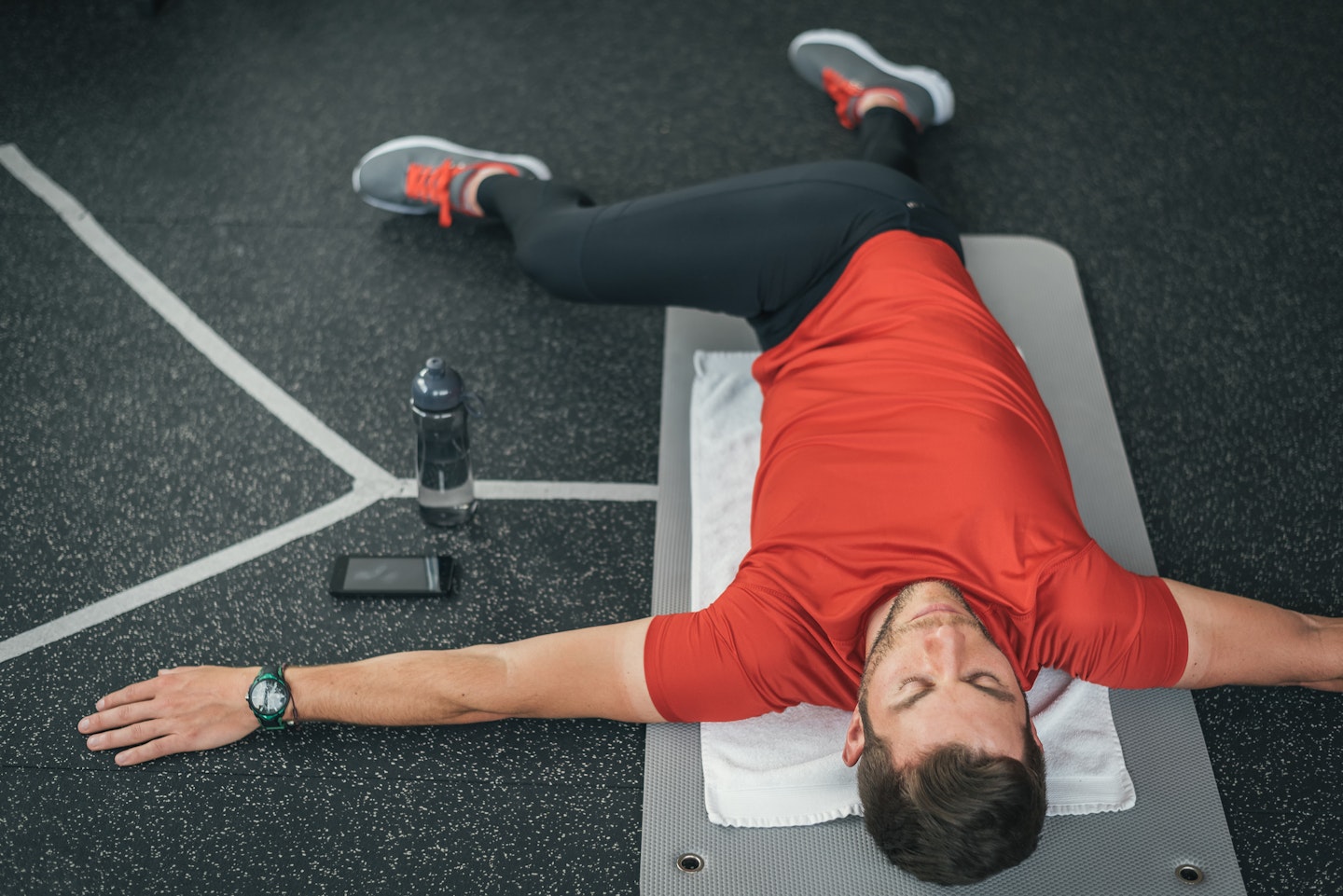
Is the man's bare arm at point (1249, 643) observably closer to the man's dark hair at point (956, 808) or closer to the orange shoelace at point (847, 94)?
the man's dark hair at point (956, 808)

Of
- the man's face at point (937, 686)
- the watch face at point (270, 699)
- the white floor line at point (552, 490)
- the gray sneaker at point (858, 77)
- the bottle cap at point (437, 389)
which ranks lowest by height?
the white floor line at point (552, 490)

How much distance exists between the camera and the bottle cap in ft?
6.15

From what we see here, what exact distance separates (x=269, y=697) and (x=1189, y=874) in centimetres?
131

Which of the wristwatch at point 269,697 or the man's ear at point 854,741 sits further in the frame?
the wristwatch at point 269,697

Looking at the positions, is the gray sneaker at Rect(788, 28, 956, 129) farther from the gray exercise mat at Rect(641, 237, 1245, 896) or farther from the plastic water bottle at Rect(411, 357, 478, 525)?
the plastic water bottle at Rect(411, 357, 478, 525)

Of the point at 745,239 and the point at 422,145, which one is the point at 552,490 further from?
the point at 422,145

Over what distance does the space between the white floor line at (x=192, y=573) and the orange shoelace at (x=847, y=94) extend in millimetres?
1433

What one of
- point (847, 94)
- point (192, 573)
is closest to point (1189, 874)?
point (192, 573)

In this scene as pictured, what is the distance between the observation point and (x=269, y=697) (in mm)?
1685

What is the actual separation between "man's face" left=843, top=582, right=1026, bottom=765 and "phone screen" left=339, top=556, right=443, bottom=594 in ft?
2.59

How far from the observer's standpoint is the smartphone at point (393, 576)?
192 cm

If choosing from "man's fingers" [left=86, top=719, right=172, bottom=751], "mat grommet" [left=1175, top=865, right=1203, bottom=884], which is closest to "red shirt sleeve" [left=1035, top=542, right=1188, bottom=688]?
"mat grommet" [left=1175, top=865, right=1203, bottom=884]

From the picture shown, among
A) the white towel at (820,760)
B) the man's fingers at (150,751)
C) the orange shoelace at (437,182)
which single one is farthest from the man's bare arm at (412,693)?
the orange shoelace at (437,182)

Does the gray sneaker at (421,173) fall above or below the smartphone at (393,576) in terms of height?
above
